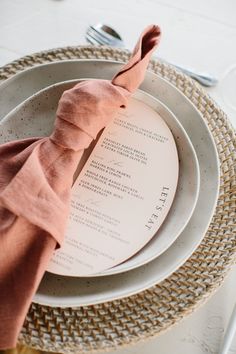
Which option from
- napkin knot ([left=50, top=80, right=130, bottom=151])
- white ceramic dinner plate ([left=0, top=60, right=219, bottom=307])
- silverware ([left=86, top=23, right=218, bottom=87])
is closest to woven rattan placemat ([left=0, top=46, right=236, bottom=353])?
white ceramic dinner plate ([left=0, top=60, right=219, bottom=307])

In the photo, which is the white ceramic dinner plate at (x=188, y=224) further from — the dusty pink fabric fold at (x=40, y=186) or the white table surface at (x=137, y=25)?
the white table surface at (x=137, y=25)

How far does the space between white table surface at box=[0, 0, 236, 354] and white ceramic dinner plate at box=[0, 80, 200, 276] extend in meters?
0.28

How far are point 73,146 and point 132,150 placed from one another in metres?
0.08

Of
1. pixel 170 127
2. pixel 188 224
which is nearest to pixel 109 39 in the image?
pixel 170 127

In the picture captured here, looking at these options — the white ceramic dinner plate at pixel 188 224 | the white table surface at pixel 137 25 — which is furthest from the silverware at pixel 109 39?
the white ceramic dinner plate at pixel 188 224

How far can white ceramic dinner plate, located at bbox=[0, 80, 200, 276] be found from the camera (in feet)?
1.34

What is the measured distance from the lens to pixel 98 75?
518mm

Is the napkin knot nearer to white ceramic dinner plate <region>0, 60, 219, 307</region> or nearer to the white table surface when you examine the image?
white ceramic dinner plate <region>0, 60, 219, 307</region>

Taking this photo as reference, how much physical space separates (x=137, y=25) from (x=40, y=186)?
0.53 meters

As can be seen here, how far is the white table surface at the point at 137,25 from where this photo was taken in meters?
0.77

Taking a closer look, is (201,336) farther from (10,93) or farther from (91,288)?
(10,93)

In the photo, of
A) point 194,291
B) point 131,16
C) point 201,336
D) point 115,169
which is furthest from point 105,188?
point 131,16

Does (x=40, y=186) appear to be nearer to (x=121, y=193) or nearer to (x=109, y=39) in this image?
(x=121, y=193)

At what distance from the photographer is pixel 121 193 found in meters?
0.44
